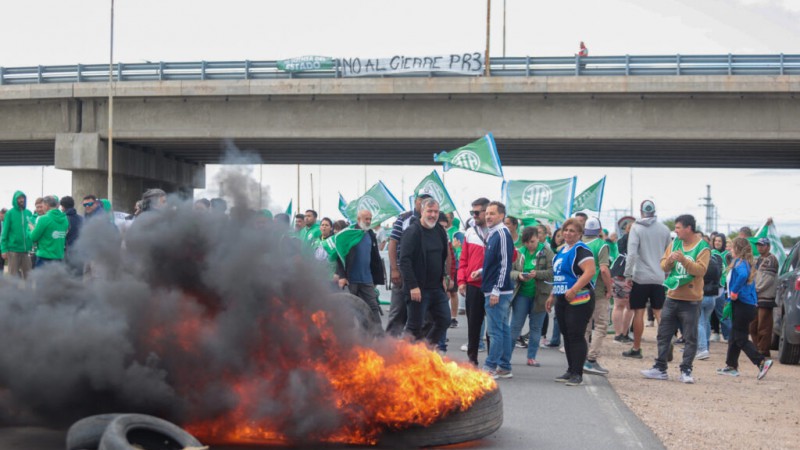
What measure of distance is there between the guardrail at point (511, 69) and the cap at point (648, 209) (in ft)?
68.0

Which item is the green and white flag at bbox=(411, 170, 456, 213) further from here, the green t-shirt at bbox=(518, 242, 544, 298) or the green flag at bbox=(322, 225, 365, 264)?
the green flag at bbox=(322, 225, 365, 264)

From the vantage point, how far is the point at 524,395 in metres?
9.16

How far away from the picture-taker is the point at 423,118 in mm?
33625

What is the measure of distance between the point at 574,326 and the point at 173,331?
4.83m

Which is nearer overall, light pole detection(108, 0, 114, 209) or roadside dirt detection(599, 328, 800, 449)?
roadside dirt detection(599, 328, 800, 449)

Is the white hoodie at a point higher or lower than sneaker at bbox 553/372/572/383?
higher

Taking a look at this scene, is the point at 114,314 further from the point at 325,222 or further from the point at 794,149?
the point at 794,149

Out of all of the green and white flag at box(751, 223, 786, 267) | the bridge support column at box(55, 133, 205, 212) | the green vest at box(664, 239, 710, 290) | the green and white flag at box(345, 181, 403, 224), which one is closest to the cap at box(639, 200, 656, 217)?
the green vest at box(664, 239, 710, 290)

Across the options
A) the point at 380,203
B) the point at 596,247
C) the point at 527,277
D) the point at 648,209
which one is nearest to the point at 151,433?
the point at 527,277

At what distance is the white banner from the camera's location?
32.6 metres

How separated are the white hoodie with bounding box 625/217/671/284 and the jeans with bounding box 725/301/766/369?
1.29 metres

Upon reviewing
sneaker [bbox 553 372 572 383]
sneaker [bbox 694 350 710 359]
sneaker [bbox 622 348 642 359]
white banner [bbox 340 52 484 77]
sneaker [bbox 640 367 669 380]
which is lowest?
sneaker [bbox 694 350 710 359]

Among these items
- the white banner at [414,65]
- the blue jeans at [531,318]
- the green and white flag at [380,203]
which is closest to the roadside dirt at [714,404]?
the blue jeans at [531,318]

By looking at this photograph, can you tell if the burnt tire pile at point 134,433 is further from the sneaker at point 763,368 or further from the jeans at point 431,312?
the sneaker at point 763,368
